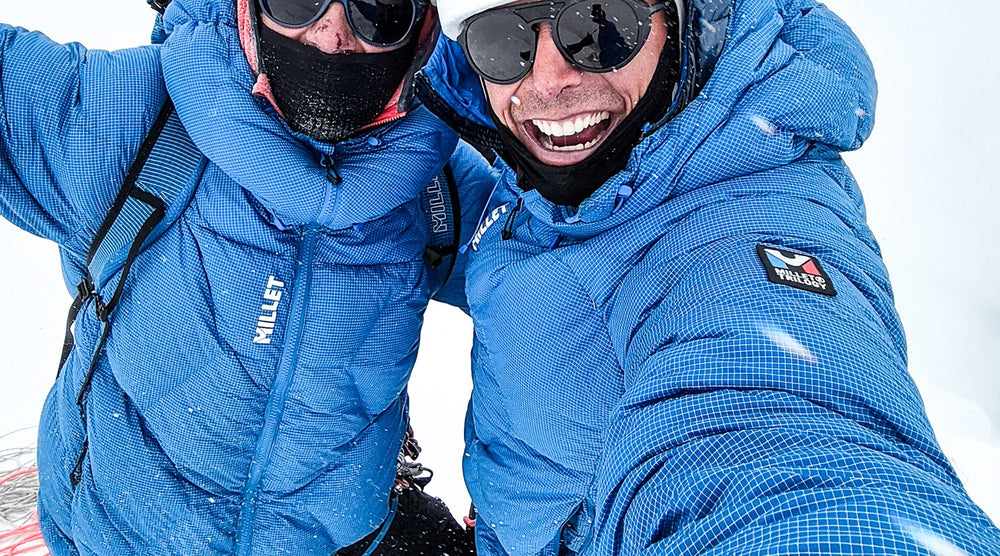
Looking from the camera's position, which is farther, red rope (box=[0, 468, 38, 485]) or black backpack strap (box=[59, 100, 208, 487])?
red rope (box=[0, 468, 38, 485])

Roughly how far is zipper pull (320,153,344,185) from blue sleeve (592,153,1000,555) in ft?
2.53

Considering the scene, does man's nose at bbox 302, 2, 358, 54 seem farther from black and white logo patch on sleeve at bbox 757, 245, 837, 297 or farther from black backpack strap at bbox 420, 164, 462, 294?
black and white logo patch on sleeve at bbox 757, 245, 837, 297

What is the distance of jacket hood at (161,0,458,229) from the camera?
1391 mm

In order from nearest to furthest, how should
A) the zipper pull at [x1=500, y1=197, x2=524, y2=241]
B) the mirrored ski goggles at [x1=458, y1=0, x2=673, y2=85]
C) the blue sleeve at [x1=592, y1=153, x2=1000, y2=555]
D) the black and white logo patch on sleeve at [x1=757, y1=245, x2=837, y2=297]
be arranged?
the blue sleeve at [x1=592, y1=153, x2=1000, y2=555] → the black and white logo patch on sleeve at [x1=757, y1=245, x2=837, y2=297] → the mirrored ski goggles at [x1=458, y1=0, x2=673, y2=85] → the zipper pull at [x1=500, y1=197, x2=524, y2=241]

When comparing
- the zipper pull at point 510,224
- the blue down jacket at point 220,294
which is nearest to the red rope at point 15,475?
the blue down jacket at point 220,294

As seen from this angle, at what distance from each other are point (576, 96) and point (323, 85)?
653 mm

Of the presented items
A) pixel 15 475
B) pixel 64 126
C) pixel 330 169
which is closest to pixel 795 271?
pixel 330 169

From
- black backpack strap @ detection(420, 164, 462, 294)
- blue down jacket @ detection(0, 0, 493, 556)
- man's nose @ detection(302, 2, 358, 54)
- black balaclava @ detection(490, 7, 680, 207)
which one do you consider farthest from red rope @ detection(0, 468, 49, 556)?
black balaclava @ detection(490, 7, 680, 207)

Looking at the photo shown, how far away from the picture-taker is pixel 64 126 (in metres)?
1.31

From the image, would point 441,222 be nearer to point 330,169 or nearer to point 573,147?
point 330,169

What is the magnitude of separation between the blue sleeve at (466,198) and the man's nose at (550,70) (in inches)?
23.3

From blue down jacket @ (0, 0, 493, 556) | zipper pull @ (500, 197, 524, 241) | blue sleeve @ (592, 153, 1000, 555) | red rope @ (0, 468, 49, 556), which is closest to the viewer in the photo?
blue sleeve @ (592, 153, 1000, 555)

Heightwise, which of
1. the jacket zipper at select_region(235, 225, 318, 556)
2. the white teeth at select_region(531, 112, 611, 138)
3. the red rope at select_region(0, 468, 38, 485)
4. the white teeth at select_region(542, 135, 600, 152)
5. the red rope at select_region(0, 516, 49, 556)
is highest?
the white teeth at select_region(531, 112, 611, 138)

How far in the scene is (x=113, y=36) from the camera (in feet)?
19.4
